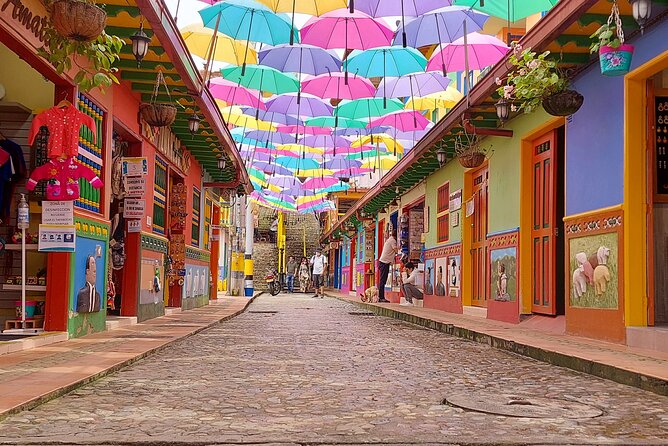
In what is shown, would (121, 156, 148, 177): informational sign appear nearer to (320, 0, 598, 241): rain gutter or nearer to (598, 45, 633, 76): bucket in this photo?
(320, 0, 598, 241): rain gutter

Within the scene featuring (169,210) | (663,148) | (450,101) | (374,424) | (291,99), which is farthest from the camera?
(291,99)

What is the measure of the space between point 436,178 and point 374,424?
1558 centimetres

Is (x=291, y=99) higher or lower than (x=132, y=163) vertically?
higher

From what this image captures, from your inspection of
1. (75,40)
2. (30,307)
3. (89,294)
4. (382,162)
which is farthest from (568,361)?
(382,162)

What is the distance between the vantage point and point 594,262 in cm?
913

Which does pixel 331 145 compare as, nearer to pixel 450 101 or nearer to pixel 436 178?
pixel 436 178

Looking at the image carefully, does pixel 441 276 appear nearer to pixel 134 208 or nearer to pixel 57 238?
pixel 134 208

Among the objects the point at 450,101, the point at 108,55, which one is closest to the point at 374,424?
the point at 108,55

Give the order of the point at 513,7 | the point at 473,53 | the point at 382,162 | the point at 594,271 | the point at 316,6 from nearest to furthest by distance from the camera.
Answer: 1. the point at 594,271
2. the point at 513,7
3. the point at 316,6
4. the point at 473,53
5. the point at 382,162

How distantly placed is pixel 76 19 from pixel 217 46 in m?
9.00

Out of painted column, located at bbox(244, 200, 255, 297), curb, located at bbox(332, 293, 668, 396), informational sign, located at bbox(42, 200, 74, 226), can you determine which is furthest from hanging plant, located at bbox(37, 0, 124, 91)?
painted column, located at bbox(244, 200, 255, 297)

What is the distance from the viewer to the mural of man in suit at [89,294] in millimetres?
8859

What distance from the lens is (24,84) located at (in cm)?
914

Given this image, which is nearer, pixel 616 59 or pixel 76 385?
pixel 76 385
